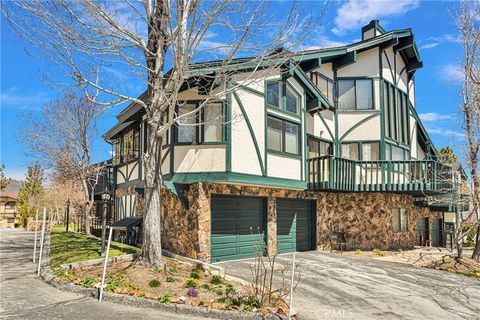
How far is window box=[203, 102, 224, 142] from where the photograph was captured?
12445mm

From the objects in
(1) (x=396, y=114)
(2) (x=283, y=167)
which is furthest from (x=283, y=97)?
(1) (x=396, y=114)

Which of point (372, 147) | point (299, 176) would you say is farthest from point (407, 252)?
point (299, 176)

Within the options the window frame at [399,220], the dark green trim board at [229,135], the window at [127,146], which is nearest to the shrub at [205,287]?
the dark green trim board at [229,135]

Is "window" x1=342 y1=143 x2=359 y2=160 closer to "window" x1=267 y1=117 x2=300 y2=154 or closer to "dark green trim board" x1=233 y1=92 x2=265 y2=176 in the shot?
"window" x1=267 y1=117 x2=300 y2=154

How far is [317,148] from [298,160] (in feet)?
10.3

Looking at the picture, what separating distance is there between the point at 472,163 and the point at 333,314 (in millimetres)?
10370

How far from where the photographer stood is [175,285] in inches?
339

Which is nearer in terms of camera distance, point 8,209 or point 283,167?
point 283,167

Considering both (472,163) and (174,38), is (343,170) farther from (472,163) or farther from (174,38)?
(174,38)

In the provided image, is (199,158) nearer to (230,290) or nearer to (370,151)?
(230,290)

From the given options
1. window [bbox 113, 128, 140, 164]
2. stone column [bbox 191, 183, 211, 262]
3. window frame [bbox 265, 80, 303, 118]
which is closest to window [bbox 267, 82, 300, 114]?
window frame [bbox 265, 80, 303, 118]

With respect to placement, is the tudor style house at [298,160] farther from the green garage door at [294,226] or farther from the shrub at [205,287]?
the shrub at [205,287]

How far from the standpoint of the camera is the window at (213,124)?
12.4 m

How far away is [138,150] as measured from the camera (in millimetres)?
16703
